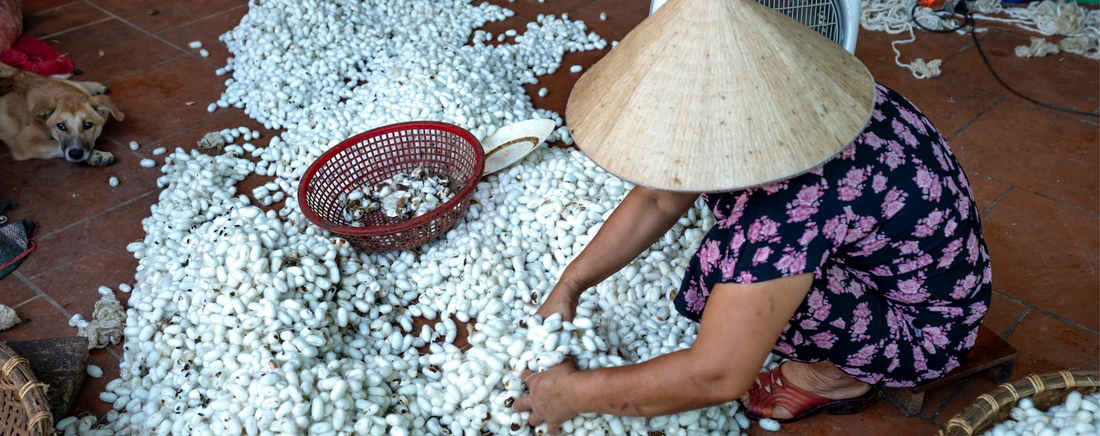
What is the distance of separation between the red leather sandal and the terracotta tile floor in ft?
0.10

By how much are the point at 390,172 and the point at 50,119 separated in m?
1.32

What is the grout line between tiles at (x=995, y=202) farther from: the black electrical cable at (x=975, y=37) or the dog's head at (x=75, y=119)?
the dog's head at (x=75, y=119)

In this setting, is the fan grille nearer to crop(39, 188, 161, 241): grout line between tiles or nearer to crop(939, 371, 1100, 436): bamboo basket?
crop(939, 371, 1100, 436): bamboo basket

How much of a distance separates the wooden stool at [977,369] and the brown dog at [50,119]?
2489mm

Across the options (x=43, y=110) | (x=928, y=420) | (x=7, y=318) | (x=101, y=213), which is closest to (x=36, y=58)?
(x=43, y=110)

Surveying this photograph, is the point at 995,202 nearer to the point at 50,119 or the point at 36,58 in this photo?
the point at 50,119

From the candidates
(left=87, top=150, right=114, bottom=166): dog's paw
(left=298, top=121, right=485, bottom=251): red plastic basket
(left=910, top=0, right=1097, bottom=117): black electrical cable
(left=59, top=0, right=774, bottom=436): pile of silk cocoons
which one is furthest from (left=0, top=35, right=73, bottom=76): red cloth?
(left=910, top=0, right=1097, bottom=117): black electrical cable

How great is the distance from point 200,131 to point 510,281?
1.51 m

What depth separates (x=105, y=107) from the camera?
2.48m

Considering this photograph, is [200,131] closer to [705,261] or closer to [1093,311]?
[705,261]

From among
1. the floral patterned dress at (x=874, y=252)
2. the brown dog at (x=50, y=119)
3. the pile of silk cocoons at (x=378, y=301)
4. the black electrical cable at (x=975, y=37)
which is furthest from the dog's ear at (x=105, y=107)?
the black electrical cable at (x=975, y=37)

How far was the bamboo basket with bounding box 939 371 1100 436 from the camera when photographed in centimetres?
119

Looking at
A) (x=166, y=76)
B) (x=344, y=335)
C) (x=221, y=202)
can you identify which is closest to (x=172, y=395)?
(x=344, y=335)

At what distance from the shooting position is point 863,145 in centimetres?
97
